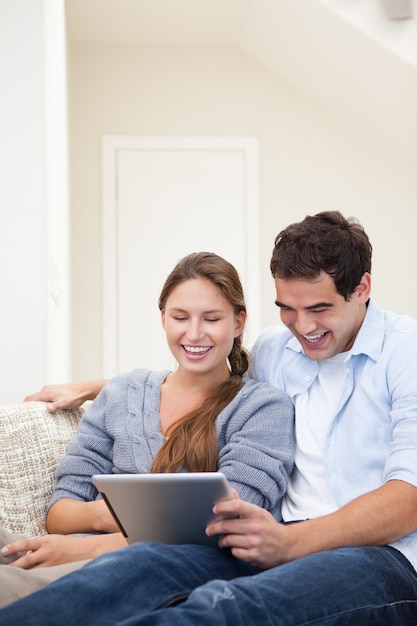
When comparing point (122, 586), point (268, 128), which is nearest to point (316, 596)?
point (122, 586)

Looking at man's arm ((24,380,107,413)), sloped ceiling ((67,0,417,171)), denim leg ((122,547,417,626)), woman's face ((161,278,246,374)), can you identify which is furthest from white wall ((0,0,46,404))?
sloped ceiling ((67,0,417,171))

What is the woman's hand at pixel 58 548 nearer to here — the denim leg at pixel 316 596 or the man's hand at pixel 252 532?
the man's hand at pixel 252 532

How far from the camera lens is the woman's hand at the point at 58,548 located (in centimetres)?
171

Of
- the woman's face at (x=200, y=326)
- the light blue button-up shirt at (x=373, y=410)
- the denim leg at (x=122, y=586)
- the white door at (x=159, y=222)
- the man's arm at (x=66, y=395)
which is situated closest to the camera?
the denim leg at (x=122, y=586)

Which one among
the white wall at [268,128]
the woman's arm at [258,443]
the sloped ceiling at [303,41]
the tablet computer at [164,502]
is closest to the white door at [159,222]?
the white wall at [268,128]

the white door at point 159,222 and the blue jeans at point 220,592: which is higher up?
the white door at point 159,222

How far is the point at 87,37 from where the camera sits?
5.43m

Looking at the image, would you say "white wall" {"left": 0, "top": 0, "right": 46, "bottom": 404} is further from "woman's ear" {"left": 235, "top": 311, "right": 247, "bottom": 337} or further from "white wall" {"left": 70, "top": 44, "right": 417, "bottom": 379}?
"white wall" {"left": 70, "top": 44, "right": 417, "bottom": 379}

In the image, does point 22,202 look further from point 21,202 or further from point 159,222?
point 159,222

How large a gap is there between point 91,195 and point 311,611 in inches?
169

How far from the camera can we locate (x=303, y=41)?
499 centimetres

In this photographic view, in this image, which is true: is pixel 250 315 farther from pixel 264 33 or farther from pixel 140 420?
pixel 140 420

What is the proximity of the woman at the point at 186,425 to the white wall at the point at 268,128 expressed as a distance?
345cm

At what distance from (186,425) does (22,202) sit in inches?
45.0
